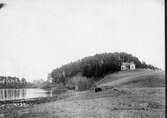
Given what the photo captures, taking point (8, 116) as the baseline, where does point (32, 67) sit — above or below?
above

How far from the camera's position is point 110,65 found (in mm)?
5250

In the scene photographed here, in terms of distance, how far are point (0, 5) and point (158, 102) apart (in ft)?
9.64

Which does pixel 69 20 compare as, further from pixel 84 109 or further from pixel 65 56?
pixel 84 109

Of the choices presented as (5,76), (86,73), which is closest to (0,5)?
(5,76)

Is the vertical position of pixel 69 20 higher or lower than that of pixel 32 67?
higher

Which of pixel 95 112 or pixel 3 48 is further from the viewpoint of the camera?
pixel 95 112

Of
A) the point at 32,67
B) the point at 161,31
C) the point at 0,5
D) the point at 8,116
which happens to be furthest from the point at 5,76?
the point at 161,31

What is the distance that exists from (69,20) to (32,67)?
108 centimetres

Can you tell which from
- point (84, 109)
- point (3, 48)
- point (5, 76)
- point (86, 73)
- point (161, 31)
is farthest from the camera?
point (86, 73)

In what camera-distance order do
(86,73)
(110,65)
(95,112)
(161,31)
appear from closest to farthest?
(161,31) < (95,112) < (110,65) < (86,73)

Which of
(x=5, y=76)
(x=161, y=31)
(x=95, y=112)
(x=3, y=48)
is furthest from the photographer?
(x=95, y=112)

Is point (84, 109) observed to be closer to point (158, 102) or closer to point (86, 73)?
point (158, 102)

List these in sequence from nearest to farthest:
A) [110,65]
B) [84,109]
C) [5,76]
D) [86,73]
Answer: [5,76] → [84,109] → [110,65] → [86,73]

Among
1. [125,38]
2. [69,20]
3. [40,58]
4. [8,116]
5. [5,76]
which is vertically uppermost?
[69,20]
